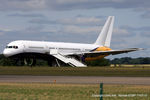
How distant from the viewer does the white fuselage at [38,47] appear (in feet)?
305

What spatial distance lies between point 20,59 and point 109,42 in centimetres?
3012

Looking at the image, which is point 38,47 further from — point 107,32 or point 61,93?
point 61,93

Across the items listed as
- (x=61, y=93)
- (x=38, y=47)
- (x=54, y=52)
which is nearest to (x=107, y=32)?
(x=54, y=52)

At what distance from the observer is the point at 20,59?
98812mm

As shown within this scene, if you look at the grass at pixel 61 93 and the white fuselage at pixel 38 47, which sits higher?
the white fuselage at pixel 38 47

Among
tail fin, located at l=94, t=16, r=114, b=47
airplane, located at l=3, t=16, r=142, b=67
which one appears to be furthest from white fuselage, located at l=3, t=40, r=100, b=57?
tail fin, located at l=94, t=16, r=114, b=47

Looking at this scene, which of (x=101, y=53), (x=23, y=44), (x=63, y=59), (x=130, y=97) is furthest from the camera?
(x=101, y=53)

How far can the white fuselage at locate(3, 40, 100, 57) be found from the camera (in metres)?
92.9

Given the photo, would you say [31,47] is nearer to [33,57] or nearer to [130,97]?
[33,57]

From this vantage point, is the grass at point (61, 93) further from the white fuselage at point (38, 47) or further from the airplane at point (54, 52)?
the airplane at point (54, 52)

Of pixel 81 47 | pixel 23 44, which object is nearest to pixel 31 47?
pixel 23 44

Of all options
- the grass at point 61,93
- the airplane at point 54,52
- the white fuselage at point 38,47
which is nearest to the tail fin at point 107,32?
the airplane at point 54,52

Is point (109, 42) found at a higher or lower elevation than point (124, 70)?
higher

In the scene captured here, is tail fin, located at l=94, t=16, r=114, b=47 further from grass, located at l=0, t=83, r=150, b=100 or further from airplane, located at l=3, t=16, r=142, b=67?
grass, located at l=0, t=83, r=150, b=100
